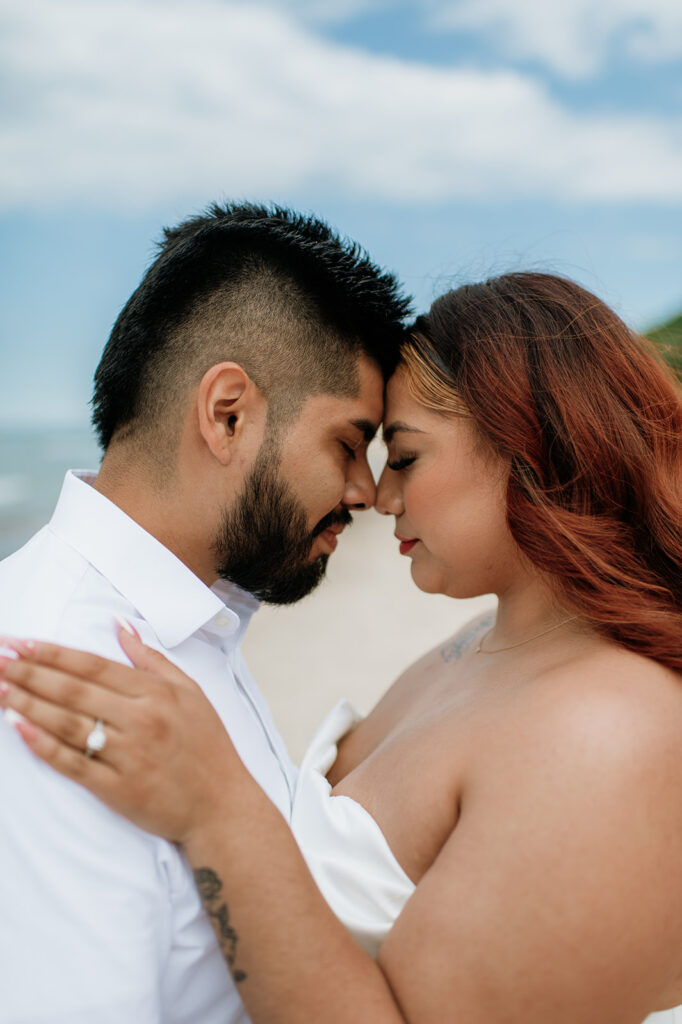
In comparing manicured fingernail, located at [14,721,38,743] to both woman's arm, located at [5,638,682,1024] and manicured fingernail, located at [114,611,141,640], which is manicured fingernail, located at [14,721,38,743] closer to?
A: woman's arm, located at [5,638,682,1024]

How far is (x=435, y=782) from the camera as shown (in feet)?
5.94

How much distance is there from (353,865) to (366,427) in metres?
1.06

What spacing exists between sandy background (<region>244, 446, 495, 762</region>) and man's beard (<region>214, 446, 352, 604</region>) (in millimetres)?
2804

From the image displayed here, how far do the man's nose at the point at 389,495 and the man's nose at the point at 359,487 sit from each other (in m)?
0.03

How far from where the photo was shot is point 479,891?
1.49 metres

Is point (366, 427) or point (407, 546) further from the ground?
point (366, 427)

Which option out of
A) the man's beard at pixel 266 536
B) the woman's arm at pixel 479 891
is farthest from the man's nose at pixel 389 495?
the woman's arm at pixel 479 891

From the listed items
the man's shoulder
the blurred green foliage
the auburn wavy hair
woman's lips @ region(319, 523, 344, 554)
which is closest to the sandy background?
the blurred green foliage

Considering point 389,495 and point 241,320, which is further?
point 389,495

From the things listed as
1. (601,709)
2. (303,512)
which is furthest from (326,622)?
(601,709)

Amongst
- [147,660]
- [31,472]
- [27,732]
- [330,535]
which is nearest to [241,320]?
[330,535]

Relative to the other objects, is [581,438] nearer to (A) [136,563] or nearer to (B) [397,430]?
(B) [397,430]

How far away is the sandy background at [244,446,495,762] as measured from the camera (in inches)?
213

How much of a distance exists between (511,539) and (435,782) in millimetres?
626
